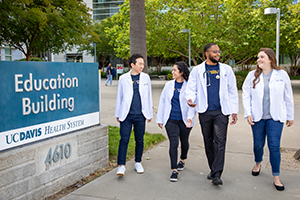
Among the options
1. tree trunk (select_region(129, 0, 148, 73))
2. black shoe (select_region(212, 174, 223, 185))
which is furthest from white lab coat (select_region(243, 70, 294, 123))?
tree trunk (select_region(129, 0, 148, 73))

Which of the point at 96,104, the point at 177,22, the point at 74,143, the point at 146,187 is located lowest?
the point at 146,187

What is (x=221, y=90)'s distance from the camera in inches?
158

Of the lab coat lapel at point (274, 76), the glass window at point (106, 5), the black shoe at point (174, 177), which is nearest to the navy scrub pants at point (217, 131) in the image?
the black shoe at point (174, 177)

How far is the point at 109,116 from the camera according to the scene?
9.84 metres

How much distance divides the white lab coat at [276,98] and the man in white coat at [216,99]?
0.87 ft

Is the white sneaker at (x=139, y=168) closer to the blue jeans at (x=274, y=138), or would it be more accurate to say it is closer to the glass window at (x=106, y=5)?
the blue jeans at (x=274, y=138)

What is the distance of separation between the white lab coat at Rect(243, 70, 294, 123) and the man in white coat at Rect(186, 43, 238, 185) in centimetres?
27

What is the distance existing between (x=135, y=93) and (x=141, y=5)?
4.48 meters

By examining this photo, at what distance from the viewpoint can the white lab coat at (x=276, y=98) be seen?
13.0ft

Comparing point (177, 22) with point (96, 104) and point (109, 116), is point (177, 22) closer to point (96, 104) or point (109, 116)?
point (109, 116)

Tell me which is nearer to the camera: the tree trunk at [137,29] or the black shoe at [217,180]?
the black shoe at [217,180]

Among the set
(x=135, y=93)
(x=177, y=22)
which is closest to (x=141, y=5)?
(x=135, y=93)

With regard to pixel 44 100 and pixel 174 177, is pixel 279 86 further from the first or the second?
pixel 44 100

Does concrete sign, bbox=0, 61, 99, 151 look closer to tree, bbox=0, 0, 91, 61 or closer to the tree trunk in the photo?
the tree trunk
